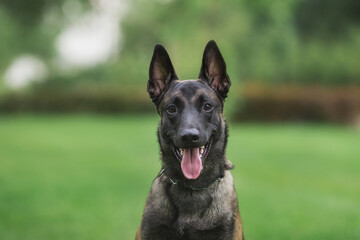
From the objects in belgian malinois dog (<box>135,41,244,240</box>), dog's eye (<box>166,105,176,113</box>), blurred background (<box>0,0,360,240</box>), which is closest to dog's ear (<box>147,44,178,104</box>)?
belgian malinois dog (<box>135,41,244,240</box>)

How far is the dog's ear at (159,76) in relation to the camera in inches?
182

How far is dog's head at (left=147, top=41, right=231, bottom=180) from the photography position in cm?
425

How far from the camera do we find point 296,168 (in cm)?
1518

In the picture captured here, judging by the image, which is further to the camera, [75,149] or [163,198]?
[75,149]

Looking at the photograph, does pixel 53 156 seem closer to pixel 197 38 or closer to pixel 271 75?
pixel 197 38

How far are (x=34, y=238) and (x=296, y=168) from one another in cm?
946

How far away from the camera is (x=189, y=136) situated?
4.08 meters

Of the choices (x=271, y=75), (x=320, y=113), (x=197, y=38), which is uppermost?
(x=197, y=38)

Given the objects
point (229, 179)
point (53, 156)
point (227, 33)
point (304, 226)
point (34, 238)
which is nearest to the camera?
point (229, 179)

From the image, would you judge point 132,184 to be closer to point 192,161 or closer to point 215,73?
point 215,73

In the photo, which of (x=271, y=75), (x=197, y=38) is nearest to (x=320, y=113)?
(x=271, y=75)

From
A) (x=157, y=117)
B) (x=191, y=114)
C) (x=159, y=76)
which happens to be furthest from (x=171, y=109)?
Answer: (x=157, y=117)

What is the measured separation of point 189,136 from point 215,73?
0.85m

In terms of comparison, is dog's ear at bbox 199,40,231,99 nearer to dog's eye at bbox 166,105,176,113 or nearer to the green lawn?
dog's eye at bbox 166,105,176,113
